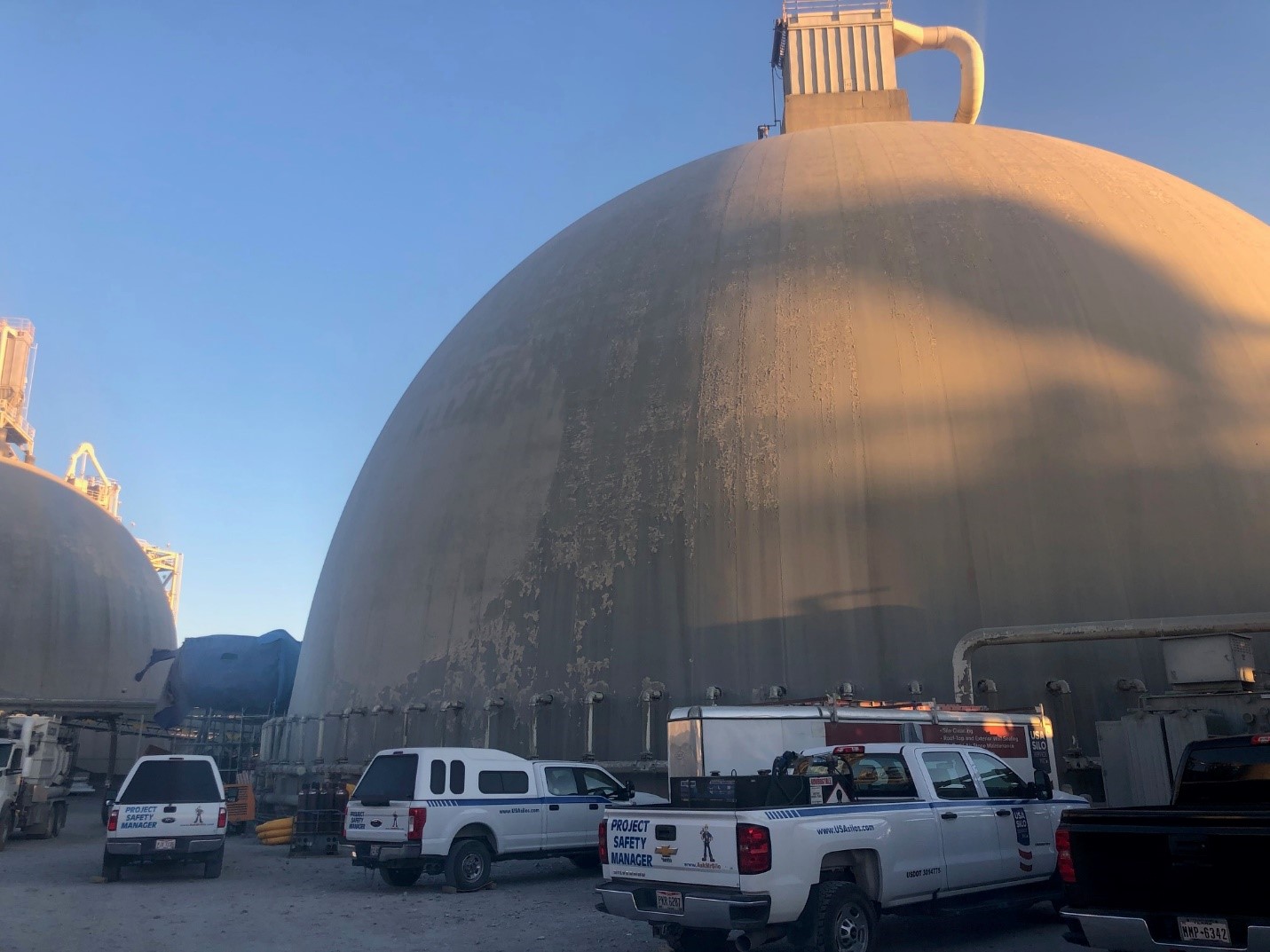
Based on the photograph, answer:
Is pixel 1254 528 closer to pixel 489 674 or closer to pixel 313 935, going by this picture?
pixel 489 674

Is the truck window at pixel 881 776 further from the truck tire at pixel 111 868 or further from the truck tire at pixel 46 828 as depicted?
the truck tire at pixel 46 828

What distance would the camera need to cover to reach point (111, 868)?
1495 centimetres

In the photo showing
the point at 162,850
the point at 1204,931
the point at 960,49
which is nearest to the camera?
the point at 1204,931

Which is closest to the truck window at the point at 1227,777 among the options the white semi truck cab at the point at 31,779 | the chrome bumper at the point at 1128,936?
the chrome bumper at the point at 1128,936

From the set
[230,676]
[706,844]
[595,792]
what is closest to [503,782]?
[595,792]

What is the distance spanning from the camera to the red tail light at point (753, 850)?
7.45m

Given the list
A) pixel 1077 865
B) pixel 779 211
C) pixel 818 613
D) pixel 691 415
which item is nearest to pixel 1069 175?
pixel 779 211

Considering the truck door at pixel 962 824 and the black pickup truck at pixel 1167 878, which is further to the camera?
the truck door at pixel 962 824

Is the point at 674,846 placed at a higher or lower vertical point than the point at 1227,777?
lower

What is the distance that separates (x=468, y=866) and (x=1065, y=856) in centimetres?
877

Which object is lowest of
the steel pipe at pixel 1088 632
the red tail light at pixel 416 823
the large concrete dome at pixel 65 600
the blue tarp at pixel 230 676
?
the red tail light at pixel 416 823

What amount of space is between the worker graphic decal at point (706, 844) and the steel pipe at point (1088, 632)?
7.58 metres

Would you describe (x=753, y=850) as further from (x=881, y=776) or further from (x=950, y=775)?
(x=950, y=775)

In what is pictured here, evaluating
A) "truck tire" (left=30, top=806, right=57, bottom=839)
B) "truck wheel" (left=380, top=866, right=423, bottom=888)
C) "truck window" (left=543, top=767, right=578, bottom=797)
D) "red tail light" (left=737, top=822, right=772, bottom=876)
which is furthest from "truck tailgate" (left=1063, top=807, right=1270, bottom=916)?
"truck tire" (left=30, top=806, right=57, bottom=839)
